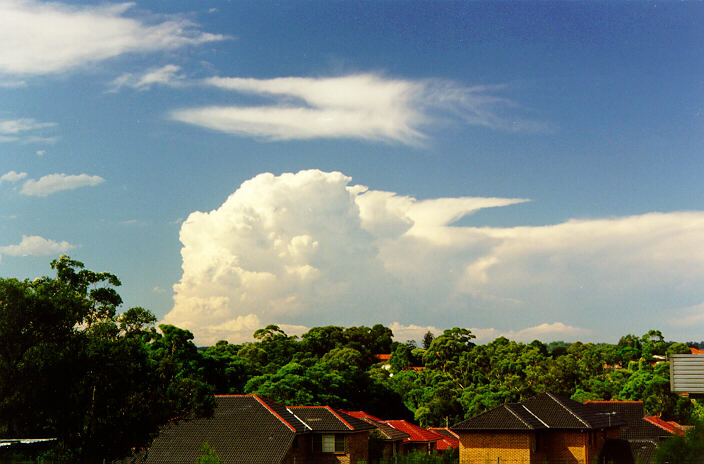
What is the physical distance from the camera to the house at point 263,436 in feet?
150

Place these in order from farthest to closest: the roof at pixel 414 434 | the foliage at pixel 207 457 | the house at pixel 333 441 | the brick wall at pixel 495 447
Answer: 1. the roof at pixel 414 434
2. the brick wall at pixel 495 447
3. the house at pixel 333 441
4. the foliage at pixel 207 457

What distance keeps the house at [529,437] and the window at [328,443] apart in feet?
25.0

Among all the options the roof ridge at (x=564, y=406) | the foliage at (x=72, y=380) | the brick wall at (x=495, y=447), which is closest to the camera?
the foliage at (x=72, y=380)

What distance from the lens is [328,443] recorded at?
49.2 meters

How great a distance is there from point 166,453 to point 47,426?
57.5 ft

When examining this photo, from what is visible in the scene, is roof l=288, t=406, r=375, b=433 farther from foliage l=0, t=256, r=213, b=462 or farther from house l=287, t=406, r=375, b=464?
foliage l=0, t=256, r=213, b=462

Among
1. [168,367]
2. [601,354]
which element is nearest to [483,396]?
[601,354]

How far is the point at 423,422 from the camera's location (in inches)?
3374

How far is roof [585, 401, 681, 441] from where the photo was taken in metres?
57.0

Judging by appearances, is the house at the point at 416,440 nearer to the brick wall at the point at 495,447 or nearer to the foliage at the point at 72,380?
the brick wall at the point at 495,447

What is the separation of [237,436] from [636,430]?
1227 inches

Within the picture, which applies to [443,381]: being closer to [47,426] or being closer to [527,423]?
[527,423]

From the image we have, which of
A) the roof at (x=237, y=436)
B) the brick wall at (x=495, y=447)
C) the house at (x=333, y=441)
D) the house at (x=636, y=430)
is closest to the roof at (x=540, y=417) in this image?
the brick wall at (x=495, y=447)

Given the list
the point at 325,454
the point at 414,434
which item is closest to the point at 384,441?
the point at 325,454
